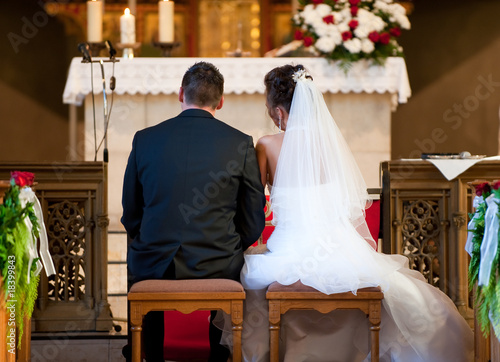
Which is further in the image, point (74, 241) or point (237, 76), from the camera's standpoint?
point (237, 76)

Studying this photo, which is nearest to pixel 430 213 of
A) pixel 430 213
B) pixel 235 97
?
pixel 430 213

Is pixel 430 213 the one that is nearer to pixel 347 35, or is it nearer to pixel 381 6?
pixel 347 35

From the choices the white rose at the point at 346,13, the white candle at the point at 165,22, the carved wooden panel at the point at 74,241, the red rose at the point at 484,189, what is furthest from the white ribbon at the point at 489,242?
the white candle at the point at 165,22

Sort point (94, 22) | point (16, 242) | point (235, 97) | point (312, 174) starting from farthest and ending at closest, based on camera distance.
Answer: point (235, 97)
point (94, 22)
point (312, 174)
point (16, 242)

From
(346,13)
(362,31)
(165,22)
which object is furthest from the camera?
(165,22)

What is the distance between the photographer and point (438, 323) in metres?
4.05

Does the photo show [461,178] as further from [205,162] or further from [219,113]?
[219,113]

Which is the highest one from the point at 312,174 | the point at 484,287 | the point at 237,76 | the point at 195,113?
the point at 237,76

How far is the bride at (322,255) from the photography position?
157 inches

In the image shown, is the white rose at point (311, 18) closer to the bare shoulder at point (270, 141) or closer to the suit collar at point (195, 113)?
the bare shoulder at point (270, 141)

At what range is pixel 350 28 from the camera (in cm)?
639

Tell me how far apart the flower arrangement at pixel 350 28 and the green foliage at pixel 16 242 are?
354 cm

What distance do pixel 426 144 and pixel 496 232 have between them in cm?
677

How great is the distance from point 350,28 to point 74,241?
9.76 feet
